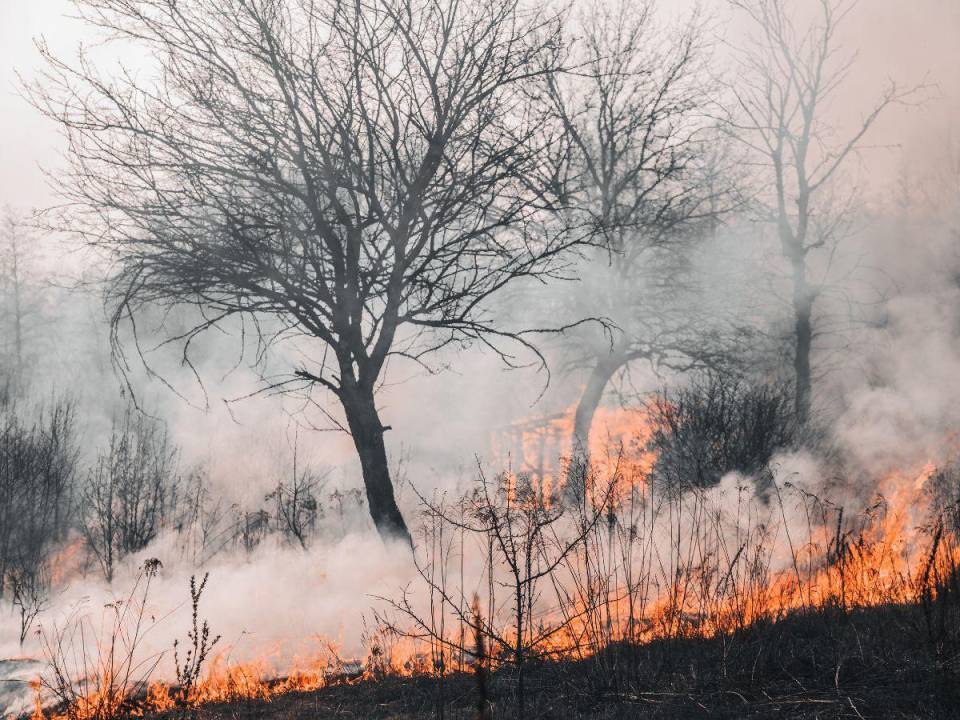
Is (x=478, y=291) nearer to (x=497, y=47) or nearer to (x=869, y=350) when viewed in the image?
(x=497, y=47)

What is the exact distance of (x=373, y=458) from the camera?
6.71 meters

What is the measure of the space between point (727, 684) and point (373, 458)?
3.99 m

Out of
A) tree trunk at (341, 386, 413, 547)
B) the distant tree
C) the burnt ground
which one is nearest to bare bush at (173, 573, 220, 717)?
the burnt ground

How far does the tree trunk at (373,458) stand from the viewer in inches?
260

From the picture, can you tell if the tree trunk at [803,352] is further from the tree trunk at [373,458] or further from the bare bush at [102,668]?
the bare bush at [102,668]

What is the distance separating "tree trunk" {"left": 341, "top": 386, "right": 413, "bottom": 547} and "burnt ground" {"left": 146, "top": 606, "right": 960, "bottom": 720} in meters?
2.28

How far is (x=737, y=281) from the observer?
52.2ft

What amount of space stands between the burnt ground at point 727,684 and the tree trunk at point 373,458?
2280 millimetres

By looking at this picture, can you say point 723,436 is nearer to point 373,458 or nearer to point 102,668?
point 373,458

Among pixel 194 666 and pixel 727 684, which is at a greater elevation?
pixel 194 666

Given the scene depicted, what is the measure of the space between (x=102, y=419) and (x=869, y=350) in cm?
2313

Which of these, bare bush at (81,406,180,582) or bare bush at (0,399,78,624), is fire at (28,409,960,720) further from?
bare bush at (0,399,78,624)

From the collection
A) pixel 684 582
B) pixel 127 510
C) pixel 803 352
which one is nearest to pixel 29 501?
pixel 127 510

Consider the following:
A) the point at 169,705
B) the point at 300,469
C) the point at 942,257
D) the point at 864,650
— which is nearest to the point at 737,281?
the point at 942,257
